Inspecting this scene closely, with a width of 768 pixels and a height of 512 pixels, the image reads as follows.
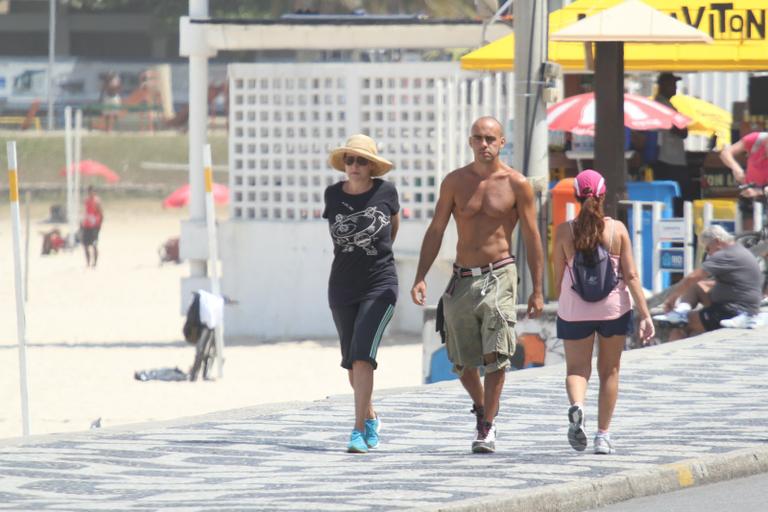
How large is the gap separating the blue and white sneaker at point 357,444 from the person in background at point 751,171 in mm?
7165

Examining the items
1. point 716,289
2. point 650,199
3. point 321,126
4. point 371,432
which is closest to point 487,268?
point 371,432

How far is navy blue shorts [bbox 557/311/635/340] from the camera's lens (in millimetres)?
8422

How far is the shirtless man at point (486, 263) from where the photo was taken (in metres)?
8.37

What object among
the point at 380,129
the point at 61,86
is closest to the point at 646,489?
the point at 380,129

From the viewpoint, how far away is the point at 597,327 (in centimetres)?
845

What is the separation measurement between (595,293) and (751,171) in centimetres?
713

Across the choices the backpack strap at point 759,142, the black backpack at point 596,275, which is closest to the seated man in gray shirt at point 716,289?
the backpack strap at point 759,142

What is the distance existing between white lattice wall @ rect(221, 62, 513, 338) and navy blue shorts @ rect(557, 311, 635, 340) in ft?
39.6

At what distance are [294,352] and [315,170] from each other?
2.69 metres

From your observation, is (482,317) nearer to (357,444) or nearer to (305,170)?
(357,444)

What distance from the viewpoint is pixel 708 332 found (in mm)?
13562

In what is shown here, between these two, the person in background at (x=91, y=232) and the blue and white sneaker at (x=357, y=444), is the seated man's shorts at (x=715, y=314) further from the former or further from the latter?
the person in background at (x=91, y=232)

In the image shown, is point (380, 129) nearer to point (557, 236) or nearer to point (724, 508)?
point (557, 236)

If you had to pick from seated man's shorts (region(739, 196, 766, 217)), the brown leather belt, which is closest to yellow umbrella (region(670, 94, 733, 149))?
seated man's shorts (region(739, 196, 766, 217))
